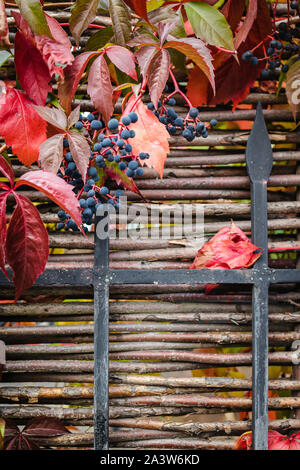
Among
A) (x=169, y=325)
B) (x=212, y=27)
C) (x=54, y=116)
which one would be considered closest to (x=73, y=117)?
(x=54, y=116)

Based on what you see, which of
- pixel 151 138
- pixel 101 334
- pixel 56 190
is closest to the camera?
pixel 56 190

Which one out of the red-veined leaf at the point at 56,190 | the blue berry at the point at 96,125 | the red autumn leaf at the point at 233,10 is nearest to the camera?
the red-veined leaf at the point at 56,190

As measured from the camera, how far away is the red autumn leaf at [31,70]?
0.89 m

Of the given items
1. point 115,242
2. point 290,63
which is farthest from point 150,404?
point 290,63

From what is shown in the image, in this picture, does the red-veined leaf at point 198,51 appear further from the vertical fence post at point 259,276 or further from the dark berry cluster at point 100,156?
the vertical fence post at point 259,276

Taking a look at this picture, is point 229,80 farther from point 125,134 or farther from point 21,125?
point 21,125

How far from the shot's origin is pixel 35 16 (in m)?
0.78

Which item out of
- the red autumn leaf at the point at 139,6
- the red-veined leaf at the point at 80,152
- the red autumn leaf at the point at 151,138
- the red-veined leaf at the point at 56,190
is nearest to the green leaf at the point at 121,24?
the red autumn leaf at the point at 139,6

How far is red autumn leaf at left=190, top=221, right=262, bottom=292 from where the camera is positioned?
992 mm

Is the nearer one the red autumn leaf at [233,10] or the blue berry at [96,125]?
the blue berry at [96,125]

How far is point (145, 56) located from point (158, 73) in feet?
0.15

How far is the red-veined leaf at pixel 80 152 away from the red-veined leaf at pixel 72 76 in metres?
0.11

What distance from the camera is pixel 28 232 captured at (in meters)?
0.80

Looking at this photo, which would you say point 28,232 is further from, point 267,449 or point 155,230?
point 267,449
